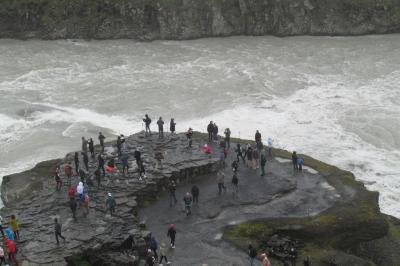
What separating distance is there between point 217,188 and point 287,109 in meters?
24.8

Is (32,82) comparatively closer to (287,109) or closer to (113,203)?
(287,109)

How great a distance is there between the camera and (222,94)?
208 feet

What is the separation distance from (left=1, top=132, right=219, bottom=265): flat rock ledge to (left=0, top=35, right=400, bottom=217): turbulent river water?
33.8ft

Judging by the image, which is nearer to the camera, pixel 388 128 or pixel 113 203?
pixel 113 203

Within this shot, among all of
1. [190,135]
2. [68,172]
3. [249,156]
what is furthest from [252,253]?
[190,135]

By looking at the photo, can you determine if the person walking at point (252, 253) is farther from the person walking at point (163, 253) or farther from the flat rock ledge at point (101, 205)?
the flat rock ledge at point (101, 205)

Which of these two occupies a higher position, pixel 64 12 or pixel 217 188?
pixel 64 12

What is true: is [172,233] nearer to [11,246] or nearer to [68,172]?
[11,246]

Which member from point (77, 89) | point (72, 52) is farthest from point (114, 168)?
point (72, 52)

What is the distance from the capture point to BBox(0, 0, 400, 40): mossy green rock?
88562 mm

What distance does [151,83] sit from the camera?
67.1 m

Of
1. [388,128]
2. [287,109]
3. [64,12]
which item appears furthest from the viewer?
[64,12]

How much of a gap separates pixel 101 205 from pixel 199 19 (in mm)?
60084

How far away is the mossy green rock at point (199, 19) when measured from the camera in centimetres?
8856
